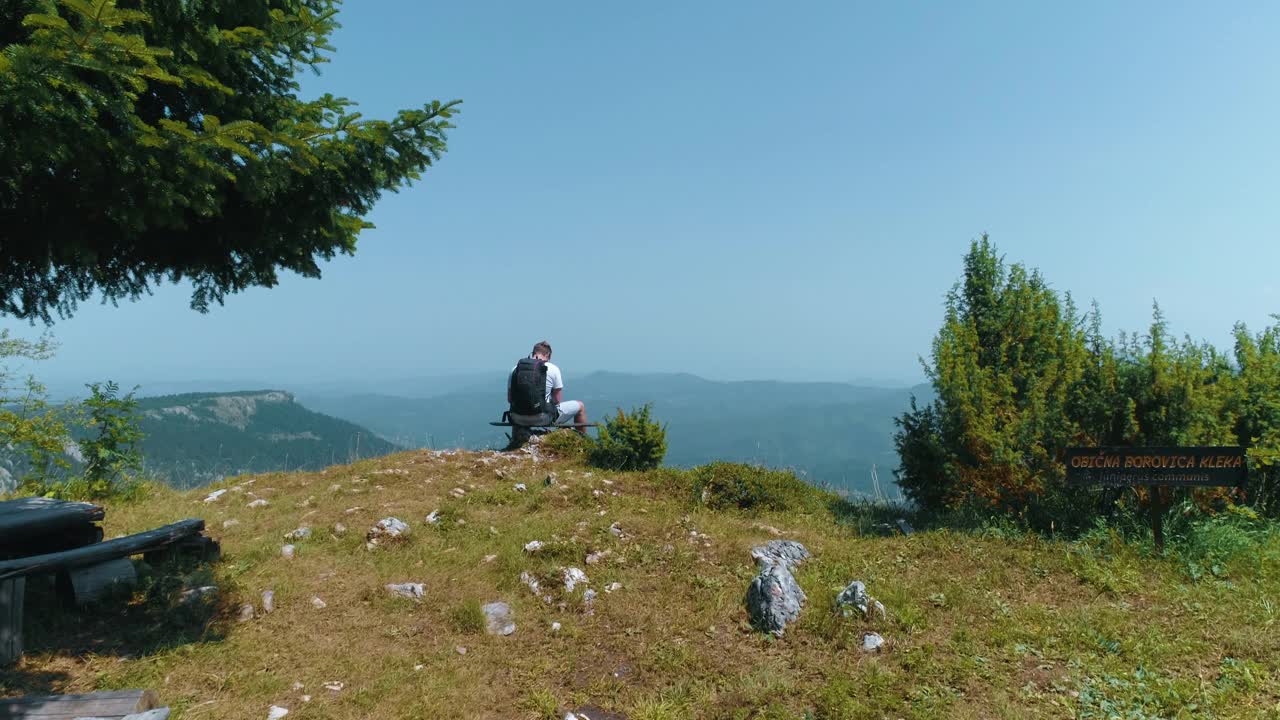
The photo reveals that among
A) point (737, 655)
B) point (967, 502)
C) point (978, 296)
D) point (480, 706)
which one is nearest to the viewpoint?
point (480, 706)

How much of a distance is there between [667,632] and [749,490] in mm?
4621

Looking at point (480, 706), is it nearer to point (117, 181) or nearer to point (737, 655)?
point (737, 655)

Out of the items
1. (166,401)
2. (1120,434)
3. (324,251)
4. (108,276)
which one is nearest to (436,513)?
(324,251)

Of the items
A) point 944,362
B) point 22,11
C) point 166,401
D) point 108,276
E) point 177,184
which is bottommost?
point 166,401

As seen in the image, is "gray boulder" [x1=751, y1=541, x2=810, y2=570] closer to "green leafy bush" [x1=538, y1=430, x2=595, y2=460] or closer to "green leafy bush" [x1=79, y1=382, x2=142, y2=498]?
"green leafy bush" [x1=538, y1=430, x2=595, y2=460]

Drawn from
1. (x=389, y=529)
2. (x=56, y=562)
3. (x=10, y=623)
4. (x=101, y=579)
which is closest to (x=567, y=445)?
(x=389, y=529)

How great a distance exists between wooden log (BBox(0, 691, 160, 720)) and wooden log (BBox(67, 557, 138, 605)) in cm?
208

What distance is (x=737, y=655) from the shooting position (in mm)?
5230

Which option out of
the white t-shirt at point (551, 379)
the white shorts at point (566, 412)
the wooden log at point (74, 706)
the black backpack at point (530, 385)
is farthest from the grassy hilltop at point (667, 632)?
the white shorts at point (566, 412)

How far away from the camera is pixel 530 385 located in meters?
13.0

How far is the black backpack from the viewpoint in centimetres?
1298

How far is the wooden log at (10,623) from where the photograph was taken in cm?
466

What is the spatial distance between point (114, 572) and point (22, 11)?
487cm

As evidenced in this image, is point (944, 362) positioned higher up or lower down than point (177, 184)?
lower down
